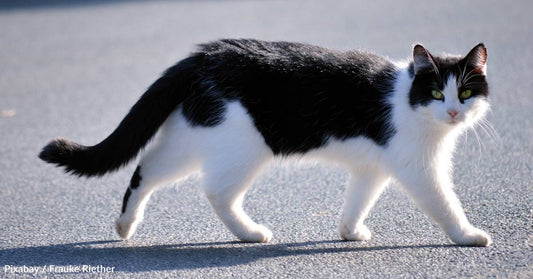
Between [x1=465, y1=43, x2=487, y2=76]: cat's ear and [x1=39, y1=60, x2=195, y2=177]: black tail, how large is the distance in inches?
55.9

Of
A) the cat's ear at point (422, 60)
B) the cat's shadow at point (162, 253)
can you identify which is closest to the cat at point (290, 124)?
the cat's ear at point (422, 60)

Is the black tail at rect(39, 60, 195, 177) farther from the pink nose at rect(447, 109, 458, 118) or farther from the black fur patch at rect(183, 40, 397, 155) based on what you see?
the pink nose at rect(447, 109, 458, 118)

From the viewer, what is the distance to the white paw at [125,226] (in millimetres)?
3830

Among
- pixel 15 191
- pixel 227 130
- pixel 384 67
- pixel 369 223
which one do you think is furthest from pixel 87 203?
pixel 384 67

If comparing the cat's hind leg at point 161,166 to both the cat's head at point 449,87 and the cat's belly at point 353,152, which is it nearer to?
the cat's belly at point 353,152

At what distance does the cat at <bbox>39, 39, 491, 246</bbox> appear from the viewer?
358 cm

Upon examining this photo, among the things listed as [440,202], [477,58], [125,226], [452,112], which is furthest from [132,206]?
[477,58]

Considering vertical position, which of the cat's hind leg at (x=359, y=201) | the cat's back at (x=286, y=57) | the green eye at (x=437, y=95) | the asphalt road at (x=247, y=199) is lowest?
the asphalt road at (x=247, y=199)

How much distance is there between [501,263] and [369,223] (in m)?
0.90

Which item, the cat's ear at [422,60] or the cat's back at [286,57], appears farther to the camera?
the cat's back at [286,57]

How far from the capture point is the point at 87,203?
4.56 m

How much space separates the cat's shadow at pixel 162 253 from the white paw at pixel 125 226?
5 centimetres

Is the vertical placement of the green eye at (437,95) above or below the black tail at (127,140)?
above

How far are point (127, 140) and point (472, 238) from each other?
1.79 meters
